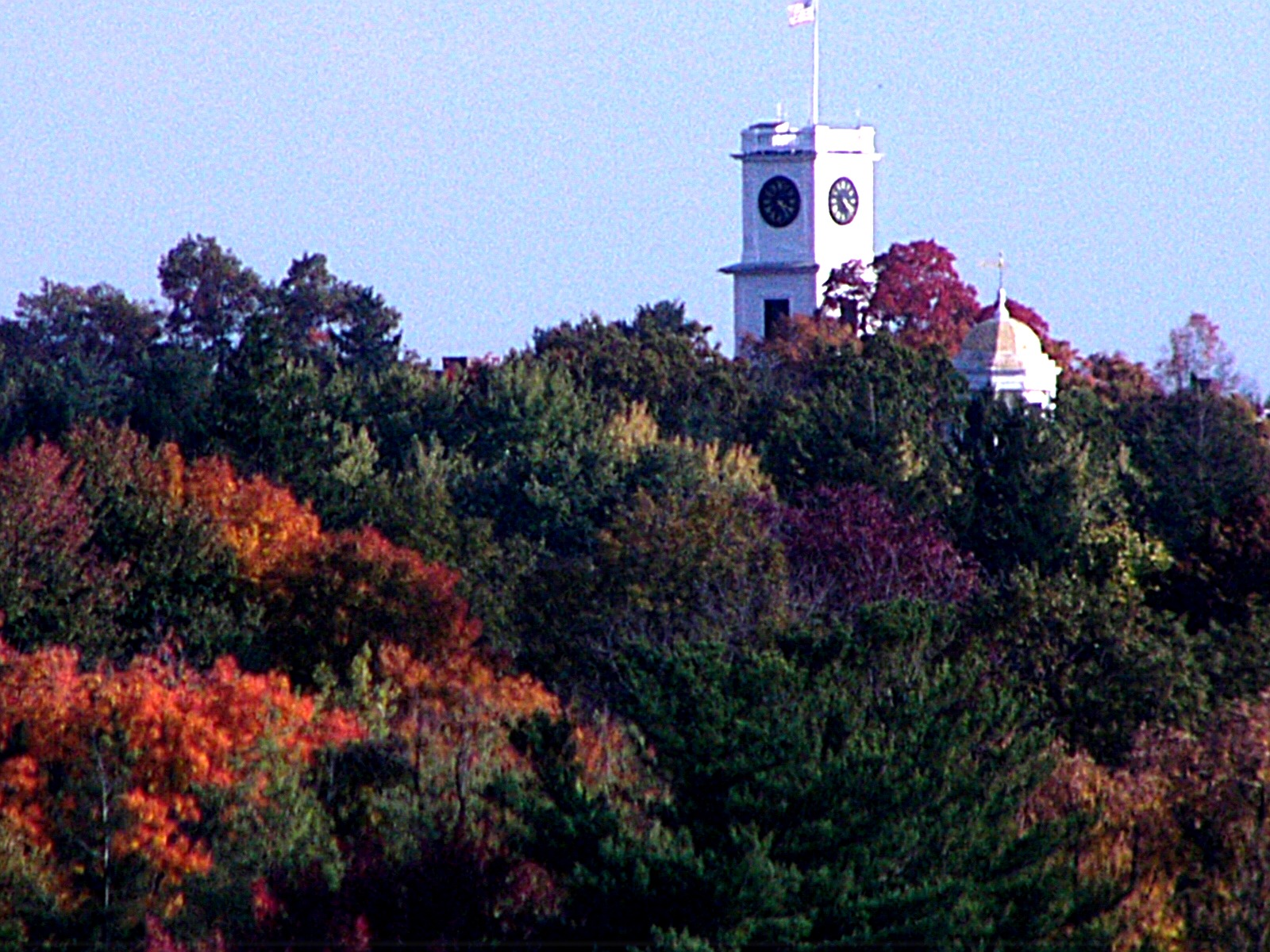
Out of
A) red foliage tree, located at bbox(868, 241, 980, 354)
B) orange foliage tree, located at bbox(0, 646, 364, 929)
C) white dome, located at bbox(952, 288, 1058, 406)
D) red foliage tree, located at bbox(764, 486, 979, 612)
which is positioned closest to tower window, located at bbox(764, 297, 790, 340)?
red foliage tree, located at bbox(868, 241, 980, 354)

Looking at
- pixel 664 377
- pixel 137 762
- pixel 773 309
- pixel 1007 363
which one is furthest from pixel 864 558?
pixel 773 309

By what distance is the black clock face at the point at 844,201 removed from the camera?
293 ft

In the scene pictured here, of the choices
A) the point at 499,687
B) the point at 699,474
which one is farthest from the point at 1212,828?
the point at 699,474

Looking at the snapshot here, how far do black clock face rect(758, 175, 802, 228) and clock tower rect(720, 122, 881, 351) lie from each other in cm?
3

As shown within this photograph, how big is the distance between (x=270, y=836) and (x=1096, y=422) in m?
29.7

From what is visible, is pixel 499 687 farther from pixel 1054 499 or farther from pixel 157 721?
Answer: pixel 1054 499

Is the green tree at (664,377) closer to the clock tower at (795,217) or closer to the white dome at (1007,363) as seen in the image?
the white dome at (1007,363)

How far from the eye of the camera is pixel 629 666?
24031mm

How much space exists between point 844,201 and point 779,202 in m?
2.46

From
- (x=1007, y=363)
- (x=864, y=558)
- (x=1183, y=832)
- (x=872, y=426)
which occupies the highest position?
(x=1007, y=363)

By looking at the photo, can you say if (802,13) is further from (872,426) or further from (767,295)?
(872,426)

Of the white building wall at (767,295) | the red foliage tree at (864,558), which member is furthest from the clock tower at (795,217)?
the red foliage tree at (864,558)

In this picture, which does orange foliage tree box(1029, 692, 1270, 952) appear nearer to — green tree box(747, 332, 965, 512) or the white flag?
green tree box(747, 332, 965, 512)

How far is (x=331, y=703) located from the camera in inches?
1092
